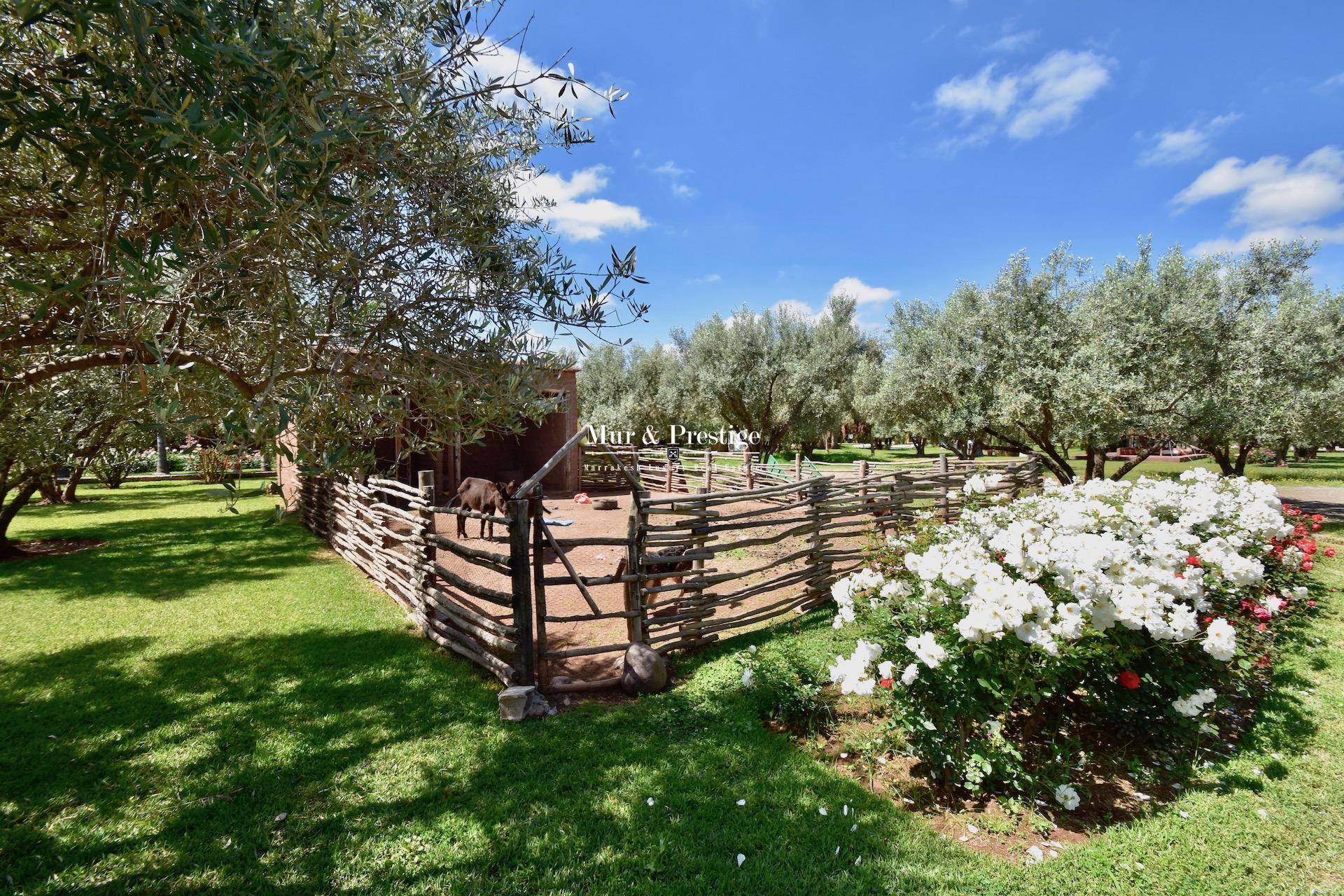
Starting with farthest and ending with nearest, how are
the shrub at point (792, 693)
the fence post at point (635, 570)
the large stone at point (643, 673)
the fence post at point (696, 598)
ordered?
1. the fence post at point (696, 598)
2. the fence post at point (635, 570)
3. the large stone at point (643, 673)
4. the shrub at point (792, 693)

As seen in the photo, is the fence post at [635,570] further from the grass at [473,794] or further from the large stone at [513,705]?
the large stone at [513,705]

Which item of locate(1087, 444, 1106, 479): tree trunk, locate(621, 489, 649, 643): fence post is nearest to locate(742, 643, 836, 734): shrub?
locate(621, 489, 649, 643): fence post

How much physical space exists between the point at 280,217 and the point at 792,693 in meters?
4.04

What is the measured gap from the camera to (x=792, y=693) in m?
4.15

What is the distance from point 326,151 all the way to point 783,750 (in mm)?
3955

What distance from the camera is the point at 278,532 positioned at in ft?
39.3

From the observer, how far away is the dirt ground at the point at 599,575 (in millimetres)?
5633

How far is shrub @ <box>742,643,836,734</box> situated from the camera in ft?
13.3

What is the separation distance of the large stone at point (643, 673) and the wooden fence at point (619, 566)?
171mm

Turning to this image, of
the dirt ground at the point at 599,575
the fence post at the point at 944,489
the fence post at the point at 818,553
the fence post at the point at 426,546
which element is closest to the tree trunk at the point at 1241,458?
the fence post at the point at 944,489

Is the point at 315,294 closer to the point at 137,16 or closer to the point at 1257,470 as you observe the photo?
the point at 137,16

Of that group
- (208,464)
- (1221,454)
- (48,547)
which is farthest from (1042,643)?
(48,547)

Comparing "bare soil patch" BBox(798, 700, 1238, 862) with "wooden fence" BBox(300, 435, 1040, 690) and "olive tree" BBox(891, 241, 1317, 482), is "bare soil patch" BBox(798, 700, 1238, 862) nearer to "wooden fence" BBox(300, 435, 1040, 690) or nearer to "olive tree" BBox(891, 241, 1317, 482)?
"wooden fence" BBox(300, 435, 1040, 690)

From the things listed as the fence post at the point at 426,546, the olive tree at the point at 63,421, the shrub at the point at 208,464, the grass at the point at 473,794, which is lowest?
the grass at the point at 473,794
